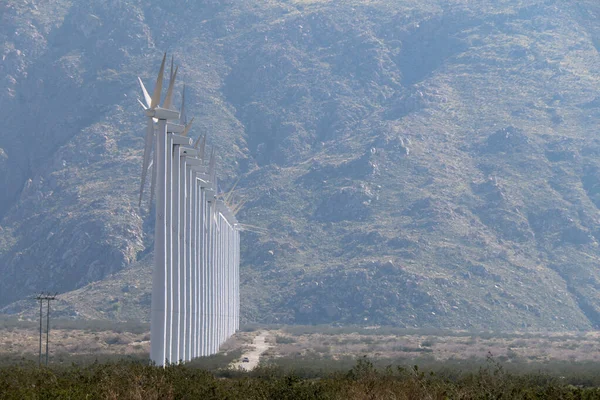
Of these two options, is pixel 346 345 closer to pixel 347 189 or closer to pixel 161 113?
pixel 161 113

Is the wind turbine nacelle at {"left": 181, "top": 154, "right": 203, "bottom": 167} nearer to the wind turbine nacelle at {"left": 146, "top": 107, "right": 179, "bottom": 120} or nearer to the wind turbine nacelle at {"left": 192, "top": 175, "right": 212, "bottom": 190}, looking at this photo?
the wind turbine nacelle at {"left": 192, "top": 175, "right": 212, "bottom": 190}

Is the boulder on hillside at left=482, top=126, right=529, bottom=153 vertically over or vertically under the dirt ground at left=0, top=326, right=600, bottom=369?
over

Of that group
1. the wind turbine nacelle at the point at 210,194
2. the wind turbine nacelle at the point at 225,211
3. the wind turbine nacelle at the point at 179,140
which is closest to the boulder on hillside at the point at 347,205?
the wind turbine nacelle at the point at 225,211

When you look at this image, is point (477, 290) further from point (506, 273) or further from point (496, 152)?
point (496, 152)

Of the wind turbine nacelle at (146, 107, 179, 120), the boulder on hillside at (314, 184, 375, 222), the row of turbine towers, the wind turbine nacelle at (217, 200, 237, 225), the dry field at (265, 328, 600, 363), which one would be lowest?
the dry field at (265, 328, 600, 363)

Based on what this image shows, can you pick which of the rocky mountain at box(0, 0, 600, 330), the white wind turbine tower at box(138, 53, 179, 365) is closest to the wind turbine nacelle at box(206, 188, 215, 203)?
the white wind turbine tower at box(138, 53, 179, 365)

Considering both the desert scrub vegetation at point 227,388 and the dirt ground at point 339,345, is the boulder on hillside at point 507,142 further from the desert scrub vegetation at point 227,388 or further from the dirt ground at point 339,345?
the desert scrub vegetation at point 227,388

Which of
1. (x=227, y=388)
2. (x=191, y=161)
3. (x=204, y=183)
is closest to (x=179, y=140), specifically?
(x=191, y=161)
